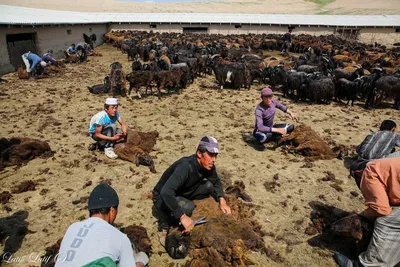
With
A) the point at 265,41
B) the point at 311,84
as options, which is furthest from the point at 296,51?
the point at 311,84

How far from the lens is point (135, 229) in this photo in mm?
4168

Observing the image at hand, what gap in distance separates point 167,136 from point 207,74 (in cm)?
1026

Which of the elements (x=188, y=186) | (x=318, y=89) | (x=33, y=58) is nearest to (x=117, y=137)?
(x=188, y=186)

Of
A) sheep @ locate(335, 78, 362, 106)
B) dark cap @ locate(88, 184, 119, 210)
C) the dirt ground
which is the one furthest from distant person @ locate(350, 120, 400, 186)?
sheep @ locate(335, 78, 362, 106)

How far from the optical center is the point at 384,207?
320cm

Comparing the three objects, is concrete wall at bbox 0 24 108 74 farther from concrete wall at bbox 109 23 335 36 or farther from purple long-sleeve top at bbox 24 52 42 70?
concrete wall at bbox 109 23 335 36

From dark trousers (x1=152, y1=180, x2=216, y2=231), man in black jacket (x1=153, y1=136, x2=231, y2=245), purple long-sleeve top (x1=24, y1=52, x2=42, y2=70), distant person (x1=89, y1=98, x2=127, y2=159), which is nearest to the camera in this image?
man in black jacket (x1=153, y1=136, x2=231, y2=245)

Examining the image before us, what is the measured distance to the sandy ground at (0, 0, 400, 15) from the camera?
72312 mm

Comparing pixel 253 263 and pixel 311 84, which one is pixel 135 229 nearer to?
pixel 253 263

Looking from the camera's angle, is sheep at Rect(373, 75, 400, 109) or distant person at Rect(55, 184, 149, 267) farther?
sheep at Rect(373, 75, 400, 109)

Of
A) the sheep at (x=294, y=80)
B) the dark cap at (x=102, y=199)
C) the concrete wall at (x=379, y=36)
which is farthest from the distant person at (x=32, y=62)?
the concrete wall at (x=379, y=36)

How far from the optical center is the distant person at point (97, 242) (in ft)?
6.51

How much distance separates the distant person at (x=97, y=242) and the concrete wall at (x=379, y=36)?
145 ft

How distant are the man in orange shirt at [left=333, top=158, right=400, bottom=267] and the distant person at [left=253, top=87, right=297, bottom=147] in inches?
142
